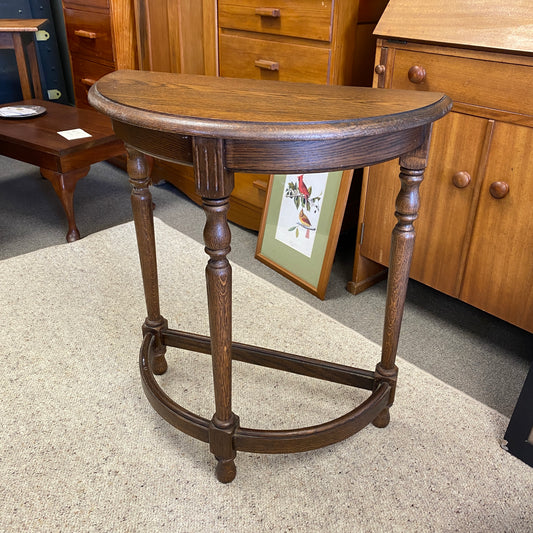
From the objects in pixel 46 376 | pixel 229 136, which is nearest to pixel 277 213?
pixel 46 376

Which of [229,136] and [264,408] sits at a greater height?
[229,136]

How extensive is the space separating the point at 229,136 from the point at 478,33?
3.12ft

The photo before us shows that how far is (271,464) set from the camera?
1.37 metres

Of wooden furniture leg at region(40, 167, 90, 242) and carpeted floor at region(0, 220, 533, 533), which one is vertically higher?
wooden furniture leg at region(40, 167, 90, 242)

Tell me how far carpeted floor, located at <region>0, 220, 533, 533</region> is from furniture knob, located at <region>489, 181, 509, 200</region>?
572 millimetres

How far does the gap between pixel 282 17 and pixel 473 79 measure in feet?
2.63

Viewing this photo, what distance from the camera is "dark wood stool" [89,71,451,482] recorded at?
3.04ft

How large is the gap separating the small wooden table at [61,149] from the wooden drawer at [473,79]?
4.60 feet

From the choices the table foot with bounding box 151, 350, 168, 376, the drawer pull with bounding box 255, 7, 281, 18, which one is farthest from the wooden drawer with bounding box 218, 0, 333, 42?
the table foot with bounding box 151, 350, 168, 376

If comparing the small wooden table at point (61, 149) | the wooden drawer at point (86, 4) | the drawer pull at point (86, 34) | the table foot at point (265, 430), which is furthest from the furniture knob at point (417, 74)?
the drawer pull at point (86, 34)

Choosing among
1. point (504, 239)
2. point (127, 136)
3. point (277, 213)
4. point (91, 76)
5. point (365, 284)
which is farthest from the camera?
point (91, 76)

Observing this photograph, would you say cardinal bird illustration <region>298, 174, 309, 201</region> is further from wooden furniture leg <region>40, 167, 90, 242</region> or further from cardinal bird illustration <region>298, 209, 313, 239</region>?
wooden furniture leg <region>40, 167, 90, 242</region>

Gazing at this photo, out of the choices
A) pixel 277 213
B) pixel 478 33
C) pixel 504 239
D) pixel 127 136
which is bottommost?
pixel 277 213

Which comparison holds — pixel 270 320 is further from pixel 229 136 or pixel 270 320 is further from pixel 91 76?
pixel 91 76
